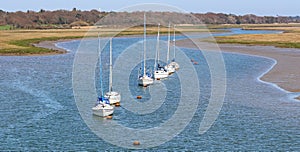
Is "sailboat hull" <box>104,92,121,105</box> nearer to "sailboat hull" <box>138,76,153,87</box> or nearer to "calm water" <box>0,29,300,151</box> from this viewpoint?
"calm water" <box>0,29,300,151</box>

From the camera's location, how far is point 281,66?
6675 cm

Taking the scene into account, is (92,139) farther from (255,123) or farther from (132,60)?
(132,60)

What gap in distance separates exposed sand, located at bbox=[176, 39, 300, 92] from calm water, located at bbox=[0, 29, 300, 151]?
2.06 meters

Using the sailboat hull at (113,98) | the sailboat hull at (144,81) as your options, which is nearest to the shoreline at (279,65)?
the sailboat hull at (144,81)

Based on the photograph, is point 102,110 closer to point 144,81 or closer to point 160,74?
point 144,81

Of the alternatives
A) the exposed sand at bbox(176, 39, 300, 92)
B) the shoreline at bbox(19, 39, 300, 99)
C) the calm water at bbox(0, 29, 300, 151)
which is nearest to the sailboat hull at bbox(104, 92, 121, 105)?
the calm water at bbox(0, 29, 300, 151)

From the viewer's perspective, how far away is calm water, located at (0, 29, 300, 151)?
28250 millimetres

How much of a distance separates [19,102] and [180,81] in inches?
769

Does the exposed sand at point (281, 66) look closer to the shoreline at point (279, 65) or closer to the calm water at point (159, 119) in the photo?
the shoreline at point (279, 65)

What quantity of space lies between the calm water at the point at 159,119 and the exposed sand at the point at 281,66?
6.76ft

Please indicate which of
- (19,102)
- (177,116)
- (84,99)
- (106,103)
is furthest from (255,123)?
(19,102)

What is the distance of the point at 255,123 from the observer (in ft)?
109

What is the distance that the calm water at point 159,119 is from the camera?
28250mm

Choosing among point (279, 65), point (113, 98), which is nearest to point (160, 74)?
point (113, 98)
